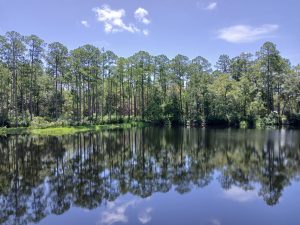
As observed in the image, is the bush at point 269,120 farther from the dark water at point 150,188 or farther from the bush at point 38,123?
the bush at point 38,123

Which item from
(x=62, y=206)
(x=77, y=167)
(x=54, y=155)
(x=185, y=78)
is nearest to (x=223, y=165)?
(x=77, y=167)

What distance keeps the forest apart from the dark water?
3676 cm

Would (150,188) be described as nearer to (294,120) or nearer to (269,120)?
(269,120)

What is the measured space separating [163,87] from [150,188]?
62.2 metres

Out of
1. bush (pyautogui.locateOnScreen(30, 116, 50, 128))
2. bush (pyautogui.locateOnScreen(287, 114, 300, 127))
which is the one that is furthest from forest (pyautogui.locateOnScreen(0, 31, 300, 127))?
bush (pyautogui.locateOnScreen(30, 116, 50, 128))

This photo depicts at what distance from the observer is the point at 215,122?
67.2 meters

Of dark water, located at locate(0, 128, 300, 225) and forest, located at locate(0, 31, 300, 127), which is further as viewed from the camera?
forest, located at locate(0, 31, 300, 127)

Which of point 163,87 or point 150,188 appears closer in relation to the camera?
point 150,188

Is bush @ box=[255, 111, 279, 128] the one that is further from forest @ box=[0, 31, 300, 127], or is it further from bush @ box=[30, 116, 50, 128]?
bush @ box=[30, 116, 50, 128]

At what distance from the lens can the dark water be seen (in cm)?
1116

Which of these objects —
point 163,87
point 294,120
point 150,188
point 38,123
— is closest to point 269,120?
point 294,120

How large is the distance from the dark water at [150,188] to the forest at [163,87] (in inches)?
1447

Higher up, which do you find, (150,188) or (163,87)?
(163,87)

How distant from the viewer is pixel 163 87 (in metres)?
75.9
